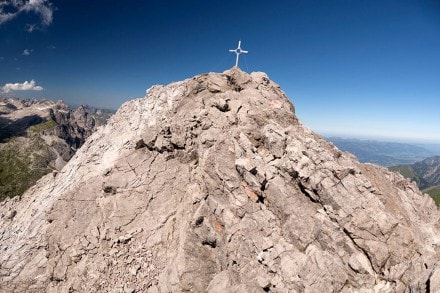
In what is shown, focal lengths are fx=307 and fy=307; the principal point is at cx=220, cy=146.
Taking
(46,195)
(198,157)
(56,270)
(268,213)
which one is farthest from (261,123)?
(46,195)

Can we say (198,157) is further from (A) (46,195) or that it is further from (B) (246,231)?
(A) (46,195)

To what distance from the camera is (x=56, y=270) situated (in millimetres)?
38750

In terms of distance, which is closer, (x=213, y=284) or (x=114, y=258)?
(x=213, y=284)

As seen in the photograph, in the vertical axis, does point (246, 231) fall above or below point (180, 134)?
below

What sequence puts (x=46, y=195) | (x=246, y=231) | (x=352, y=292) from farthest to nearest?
(x=46, y=195) < (x=246, y=231) < (x=352, y=292)

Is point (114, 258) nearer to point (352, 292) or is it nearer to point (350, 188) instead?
point (352, 292)

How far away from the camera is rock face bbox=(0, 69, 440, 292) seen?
30.3 m

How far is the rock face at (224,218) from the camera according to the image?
30328 millimetres

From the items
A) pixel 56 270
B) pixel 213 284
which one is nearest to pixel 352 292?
pixel 213 284

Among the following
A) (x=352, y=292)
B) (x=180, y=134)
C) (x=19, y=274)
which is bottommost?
(x=19, y=274)

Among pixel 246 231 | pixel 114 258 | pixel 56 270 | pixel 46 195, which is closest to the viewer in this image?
pixel 246 231

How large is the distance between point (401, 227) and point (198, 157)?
2563 cm

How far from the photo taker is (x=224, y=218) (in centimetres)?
3534

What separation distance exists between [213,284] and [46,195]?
36214 millimetres
